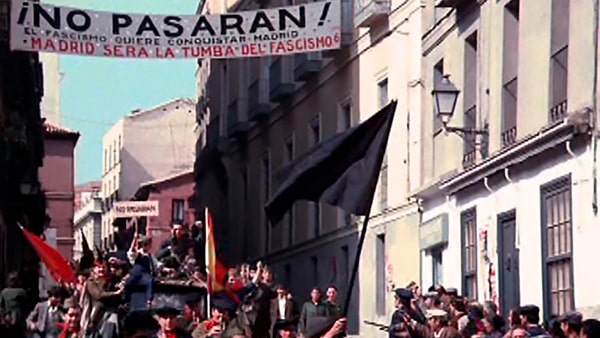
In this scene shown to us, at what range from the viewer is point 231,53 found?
28.0 meters

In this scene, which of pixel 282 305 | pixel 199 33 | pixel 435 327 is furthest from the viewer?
pixel 199 33

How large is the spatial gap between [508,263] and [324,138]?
13566mm

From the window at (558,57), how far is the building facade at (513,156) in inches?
0.7

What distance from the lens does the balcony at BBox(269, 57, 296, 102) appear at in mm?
36906

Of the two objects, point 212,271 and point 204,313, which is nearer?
point 212,271

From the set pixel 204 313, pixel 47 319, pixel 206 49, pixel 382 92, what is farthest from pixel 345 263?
pixel 47 319

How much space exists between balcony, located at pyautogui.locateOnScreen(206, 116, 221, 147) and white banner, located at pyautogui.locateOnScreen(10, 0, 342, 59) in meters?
17.6

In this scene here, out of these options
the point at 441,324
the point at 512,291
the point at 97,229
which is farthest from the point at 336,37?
the point at 97,229

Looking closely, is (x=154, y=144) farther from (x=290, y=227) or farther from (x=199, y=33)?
(x=199, y=33)

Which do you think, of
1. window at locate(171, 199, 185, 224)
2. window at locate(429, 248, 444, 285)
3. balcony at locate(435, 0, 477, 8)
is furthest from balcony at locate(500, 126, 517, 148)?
window at locate(171, 199, 185, 224)

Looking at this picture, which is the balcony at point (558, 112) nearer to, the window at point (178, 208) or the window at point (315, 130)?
the window at point (315, 130)

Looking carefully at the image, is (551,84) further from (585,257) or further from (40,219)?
(40,219)

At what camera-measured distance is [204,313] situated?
817 inches

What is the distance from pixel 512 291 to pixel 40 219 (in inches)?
1275
